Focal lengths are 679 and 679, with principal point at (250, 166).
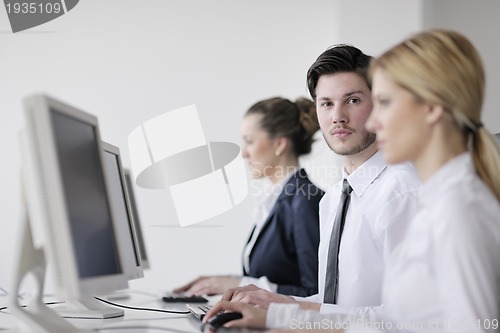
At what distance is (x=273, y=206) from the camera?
3.29 m

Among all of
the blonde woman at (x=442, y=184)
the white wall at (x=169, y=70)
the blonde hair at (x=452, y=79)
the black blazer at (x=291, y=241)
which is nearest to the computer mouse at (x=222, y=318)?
the blonde woman at (x=442, y=184)

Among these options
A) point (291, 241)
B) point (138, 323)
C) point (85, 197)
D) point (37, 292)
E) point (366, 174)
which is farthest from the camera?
point (291, 241)

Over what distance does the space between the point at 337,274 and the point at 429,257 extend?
36.1 inches

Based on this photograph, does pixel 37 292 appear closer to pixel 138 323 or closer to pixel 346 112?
pixel 138 323

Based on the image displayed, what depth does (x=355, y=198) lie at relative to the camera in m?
2.27

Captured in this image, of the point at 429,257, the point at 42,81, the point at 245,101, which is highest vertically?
the point at 42,81

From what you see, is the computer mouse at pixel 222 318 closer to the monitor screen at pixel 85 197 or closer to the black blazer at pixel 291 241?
the monitor screen at pixel 85 197

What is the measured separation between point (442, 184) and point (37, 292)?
985mm

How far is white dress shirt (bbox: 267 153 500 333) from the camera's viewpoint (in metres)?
1.24

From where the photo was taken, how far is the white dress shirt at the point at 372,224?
6.69 feet

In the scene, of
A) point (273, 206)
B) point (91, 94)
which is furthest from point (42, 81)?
point (273, 206)

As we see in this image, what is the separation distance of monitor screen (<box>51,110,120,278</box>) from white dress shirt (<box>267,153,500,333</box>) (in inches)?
22.9

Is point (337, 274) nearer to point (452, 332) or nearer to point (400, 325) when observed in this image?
point (400, 325)
